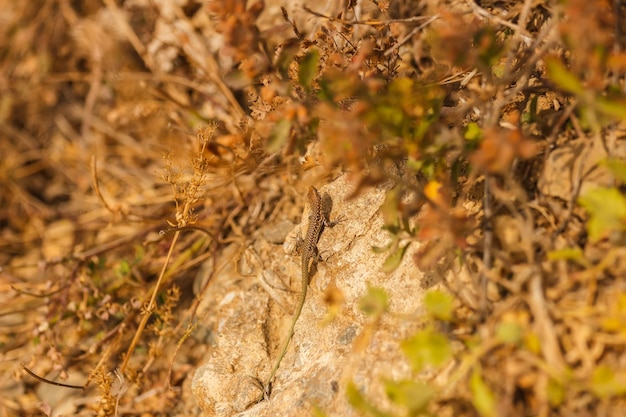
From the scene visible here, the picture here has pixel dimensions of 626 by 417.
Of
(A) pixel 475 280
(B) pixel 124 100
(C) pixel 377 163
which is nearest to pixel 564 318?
(A) pixel 475 280

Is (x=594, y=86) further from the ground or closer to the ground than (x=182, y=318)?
further from the ground

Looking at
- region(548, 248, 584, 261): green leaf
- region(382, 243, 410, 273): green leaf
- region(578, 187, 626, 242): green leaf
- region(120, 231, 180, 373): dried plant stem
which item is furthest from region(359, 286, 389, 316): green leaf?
region(120, 231, 180, 373): dried plant stem

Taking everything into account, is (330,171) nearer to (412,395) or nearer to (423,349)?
(423,349)

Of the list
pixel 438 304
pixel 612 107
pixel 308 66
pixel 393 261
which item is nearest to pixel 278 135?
pixel 308 66

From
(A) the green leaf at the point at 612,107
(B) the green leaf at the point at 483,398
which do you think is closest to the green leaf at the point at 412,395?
(B) the green leaf at the point at 483,398

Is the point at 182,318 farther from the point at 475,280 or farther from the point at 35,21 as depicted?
the point at 35,21

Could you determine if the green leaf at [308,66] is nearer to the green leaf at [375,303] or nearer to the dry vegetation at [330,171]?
the dry vegetation at [330,171]

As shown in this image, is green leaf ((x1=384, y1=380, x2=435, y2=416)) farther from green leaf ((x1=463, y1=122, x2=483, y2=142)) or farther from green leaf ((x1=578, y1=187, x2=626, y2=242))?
green leaf ((x1=463, y1=122, x2=483, y2=142))
